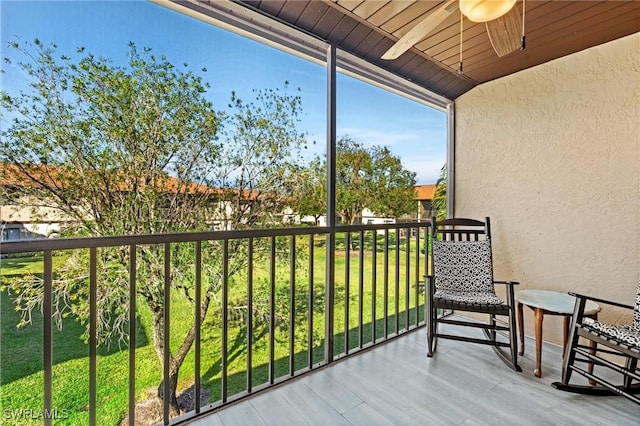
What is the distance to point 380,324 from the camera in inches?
135

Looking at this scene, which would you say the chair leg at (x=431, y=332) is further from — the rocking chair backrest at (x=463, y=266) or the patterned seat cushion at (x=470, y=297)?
the rocking chair backrest at (x=463, y=266)

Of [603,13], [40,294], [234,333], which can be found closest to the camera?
[40,294]

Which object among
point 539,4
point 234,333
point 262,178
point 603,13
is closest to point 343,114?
point 262,178

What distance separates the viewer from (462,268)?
2627 millimetres

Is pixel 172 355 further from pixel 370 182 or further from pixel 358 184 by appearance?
pixel 370 182

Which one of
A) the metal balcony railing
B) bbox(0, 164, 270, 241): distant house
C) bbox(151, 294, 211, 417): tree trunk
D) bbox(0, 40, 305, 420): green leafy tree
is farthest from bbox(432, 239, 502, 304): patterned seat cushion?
bbox(151, 294, 211, 417): tree trunk

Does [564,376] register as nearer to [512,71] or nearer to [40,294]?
[512,71]

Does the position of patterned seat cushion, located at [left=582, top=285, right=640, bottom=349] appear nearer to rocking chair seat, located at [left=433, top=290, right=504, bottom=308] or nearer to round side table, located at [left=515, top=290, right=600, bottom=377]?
round side table, located at [left=515, top=290, right=600, bottom=377]

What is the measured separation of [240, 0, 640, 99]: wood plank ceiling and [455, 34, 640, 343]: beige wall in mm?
237

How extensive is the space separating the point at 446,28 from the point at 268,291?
2.62 m

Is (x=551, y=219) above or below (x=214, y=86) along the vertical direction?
below

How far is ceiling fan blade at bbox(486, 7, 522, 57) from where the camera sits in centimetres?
155

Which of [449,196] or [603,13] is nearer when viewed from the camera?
[603,13]

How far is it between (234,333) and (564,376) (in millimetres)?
2516
